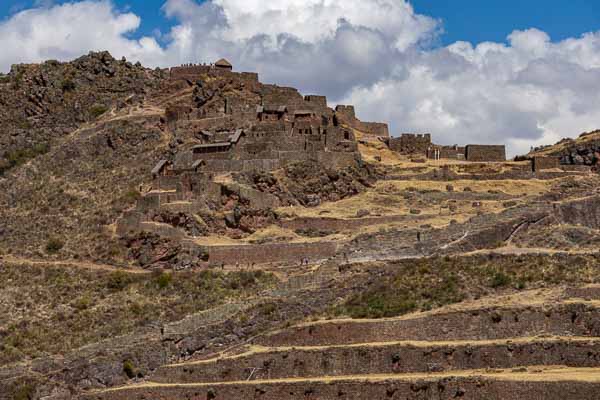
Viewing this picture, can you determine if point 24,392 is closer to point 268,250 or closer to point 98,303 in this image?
point 98,303

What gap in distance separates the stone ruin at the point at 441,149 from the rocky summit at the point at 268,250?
0.11 meters

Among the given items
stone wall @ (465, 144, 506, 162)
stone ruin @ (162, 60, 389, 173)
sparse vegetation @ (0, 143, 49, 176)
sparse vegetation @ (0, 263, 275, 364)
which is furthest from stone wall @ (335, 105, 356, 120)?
sparse vegetation @ (0, 263, 275, 364)

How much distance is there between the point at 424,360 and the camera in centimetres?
3903

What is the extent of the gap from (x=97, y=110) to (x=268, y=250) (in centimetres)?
2926

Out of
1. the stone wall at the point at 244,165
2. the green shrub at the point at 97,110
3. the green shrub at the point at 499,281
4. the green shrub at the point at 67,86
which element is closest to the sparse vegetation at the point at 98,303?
the stone wall at the point at 244,165

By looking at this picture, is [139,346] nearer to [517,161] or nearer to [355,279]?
[355,279]

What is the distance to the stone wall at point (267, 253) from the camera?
54.3 m

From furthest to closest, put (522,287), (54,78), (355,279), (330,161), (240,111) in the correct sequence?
1. (54,78)
2. (240,111)
3. (330,161)
4. (355,279)
5. (522,287)

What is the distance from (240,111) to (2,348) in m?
22.7

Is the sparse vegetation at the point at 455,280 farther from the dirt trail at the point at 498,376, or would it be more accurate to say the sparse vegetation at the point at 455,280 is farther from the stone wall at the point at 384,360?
the dirt trail at the point at 498,376

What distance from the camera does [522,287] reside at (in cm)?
4319

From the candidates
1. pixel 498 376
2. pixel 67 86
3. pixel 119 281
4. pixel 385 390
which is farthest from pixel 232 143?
pixel 498 376

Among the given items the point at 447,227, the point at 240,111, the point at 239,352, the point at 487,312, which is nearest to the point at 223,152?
the point at 240,111

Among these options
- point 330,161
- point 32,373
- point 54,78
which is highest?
point 54,78
